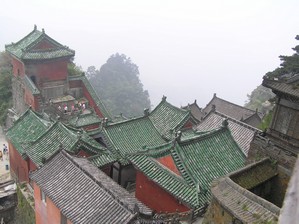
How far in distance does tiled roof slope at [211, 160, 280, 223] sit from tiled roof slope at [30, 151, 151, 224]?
2.66m

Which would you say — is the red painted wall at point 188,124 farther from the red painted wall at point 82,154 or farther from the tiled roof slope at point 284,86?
the tiled roof slope at point 284,86

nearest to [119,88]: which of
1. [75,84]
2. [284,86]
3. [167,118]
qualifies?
[75,84]

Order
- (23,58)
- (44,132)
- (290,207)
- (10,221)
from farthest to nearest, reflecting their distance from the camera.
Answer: (23,58) → (10,221) → (44,132) → (290,207)

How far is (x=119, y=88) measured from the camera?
243 ft

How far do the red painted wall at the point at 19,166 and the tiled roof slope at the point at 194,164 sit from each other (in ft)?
27.2

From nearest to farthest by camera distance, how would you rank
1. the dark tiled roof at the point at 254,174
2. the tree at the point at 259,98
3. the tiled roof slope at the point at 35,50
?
the dark tiled roof at the point at 254,174 → the tiled roof slope at the point at 35,50 → the tree at the point at 259,98

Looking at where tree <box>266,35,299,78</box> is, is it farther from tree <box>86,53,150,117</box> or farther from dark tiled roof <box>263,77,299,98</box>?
tree <box>86,53,150,117</box>

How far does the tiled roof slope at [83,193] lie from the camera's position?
39.0 feet

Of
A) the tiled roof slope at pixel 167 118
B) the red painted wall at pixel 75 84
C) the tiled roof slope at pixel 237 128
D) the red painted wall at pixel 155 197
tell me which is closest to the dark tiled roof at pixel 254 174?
the red painted wall at pixel 155 197

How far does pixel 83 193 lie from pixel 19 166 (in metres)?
10.5

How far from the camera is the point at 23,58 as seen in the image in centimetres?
3055

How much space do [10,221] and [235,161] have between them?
15.0 m

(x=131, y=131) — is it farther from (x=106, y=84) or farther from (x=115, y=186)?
(x=106, y=84)

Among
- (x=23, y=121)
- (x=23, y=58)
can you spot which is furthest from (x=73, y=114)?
(x=23, y=121)
